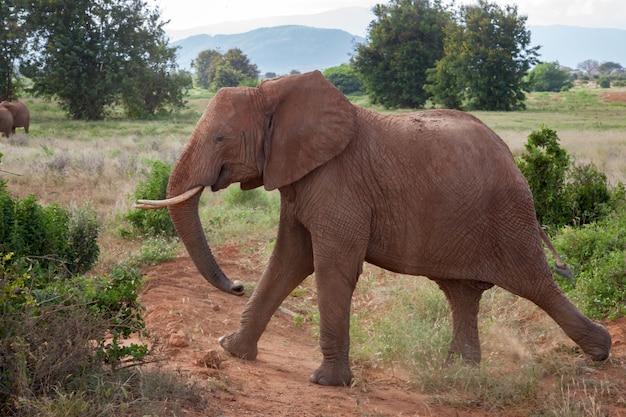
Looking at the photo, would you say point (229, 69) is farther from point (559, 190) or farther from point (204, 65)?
point (559, 190)

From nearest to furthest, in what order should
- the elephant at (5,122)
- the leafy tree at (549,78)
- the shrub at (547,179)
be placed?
the shrub at (547,179) → the elephant at (5,122) → the leafy tree at (549,78)

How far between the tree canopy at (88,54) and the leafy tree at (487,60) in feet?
64.5

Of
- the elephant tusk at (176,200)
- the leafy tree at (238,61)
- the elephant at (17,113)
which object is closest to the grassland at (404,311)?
the elephant tusk at (176,200)

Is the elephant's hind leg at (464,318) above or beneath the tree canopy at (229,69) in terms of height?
beneath

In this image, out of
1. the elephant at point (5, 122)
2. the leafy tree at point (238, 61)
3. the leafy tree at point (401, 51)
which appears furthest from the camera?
the leafy tree at point (238, 61)

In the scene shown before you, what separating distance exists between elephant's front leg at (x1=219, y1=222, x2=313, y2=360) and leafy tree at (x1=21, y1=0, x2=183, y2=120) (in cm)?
3615

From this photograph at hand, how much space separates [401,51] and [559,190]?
47.3 meters

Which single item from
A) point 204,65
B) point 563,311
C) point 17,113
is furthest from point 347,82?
point 563,311

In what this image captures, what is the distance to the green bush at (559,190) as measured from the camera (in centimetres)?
1005

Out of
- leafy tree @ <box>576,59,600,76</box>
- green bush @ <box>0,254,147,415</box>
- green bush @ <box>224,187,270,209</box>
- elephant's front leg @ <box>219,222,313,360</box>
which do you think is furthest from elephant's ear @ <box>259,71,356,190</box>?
leafy tree @ <box>576,59,600,76</box>

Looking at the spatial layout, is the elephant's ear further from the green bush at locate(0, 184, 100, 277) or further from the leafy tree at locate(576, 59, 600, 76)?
the leafy tree at locate(576, 59, 600, 76)

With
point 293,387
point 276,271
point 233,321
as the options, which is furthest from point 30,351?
point 233,321

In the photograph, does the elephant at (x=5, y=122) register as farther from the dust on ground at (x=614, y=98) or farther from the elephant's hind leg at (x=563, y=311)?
the dust on ground at (x=614, y=98)

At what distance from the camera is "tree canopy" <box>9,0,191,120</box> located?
4041cm
